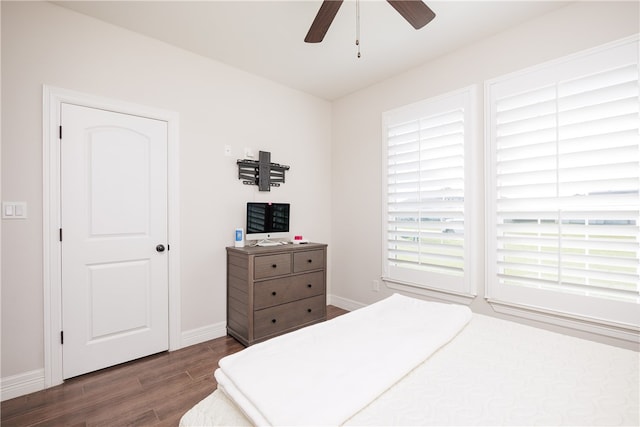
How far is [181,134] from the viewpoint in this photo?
8.96ft

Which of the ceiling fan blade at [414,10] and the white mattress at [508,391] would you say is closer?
the white mattress at [508,391]

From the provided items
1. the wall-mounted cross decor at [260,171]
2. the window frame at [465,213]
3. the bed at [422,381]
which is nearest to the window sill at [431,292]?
the window frame at [465,213]

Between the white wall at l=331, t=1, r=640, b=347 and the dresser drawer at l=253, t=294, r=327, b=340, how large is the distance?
69 centimetres

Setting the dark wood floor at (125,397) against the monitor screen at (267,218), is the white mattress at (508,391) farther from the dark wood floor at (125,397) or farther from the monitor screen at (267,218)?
the monitor screen at (267,218)

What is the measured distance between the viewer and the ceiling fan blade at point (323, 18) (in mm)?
1712

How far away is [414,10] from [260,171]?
2.06 meters

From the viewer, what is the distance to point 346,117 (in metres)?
3.81

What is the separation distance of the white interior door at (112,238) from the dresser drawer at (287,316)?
84 centimetres

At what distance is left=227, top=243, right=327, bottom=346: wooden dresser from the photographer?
2.68m

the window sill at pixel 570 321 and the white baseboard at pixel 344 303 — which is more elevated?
the window sill at pixel 570 321

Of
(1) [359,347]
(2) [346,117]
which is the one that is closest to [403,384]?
(1) [359,347]

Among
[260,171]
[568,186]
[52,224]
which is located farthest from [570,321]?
[52,224]

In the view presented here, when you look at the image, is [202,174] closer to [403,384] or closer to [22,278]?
[22,278]

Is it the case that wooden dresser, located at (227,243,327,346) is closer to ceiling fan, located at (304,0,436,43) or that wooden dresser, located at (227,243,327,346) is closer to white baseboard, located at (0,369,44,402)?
white baseboard, located at (0,369,44,402)
